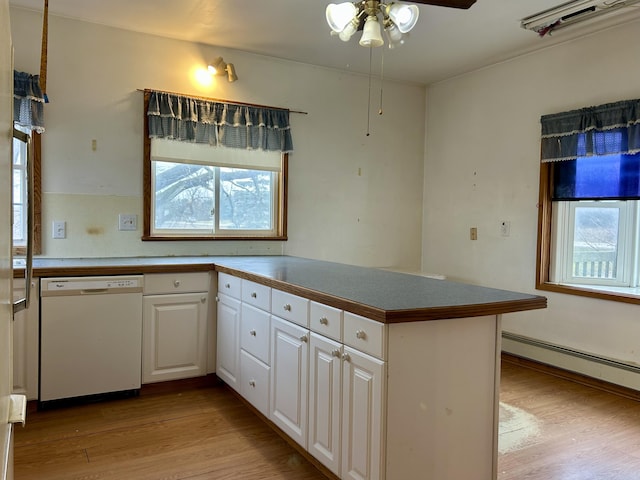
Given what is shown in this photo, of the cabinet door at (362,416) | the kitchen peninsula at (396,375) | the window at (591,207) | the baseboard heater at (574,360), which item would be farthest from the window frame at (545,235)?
the cabinet door at (362,416)

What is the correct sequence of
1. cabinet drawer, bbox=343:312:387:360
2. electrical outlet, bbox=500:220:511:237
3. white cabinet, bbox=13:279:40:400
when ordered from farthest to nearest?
electrical outlet, bbox=500:220:511:237, white cabinet, bbox=13:279:40:400, cabinet drawer, bbox=343:312:387:360

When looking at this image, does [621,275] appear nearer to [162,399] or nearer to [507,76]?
[507,76]

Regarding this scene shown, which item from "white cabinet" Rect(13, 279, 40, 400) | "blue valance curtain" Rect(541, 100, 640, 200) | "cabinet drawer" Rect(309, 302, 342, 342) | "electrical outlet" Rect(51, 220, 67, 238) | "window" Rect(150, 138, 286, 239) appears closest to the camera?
"cabinet drawer" Rect(309, 302, 342, 342)

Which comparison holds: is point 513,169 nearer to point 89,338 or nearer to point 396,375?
→ point 396,375

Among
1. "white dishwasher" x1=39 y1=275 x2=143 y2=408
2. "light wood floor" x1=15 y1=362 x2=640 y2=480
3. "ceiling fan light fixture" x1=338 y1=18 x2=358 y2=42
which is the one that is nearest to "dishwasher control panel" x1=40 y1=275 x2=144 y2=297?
"white dishwasher" x1=39 y1=275 x2=143 y2=408

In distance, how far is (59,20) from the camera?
3.27 meters

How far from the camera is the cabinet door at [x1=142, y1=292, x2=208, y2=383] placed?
10.2 feet

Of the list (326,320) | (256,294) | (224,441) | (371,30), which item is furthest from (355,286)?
(371,30)

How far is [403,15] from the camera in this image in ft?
7.32

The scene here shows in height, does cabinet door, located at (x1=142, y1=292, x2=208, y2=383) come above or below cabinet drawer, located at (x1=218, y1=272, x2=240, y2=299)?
below

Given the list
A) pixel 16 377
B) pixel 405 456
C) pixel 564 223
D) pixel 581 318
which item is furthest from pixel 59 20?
pixel 581 318

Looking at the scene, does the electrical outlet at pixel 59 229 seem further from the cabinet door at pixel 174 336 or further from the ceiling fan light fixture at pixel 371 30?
the ceiling fan light fixture at pixel 371 30

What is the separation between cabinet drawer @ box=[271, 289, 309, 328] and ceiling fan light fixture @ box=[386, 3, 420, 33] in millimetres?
1334

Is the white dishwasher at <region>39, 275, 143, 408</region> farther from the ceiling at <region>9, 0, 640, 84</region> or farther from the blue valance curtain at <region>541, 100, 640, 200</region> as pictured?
the blue valance curtain at <region>541, 100, 640, 200</region>
